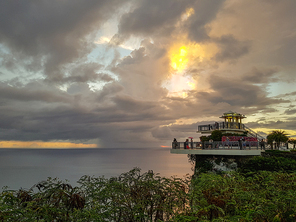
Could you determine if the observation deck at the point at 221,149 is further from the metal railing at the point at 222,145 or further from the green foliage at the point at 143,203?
the green foliage at the point at 143,203

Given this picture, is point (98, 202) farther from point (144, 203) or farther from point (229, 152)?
point (229, 152)

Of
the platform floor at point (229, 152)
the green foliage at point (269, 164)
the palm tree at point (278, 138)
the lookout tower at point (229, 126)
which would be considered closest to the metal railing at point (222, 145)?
the platform floor at point (229, 152)

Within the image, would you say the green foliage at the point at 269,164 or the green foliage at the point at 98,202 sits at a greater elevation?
the green foliage at the point at 98,202

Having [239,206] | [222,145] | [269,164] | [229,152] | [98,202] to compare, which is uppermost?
[222,145]

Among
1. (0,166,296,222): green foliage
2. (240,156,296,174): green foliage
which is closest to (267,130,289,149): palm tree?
(240,156,296,174): green foliage

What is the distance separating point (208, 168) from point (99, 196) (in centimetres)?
1880

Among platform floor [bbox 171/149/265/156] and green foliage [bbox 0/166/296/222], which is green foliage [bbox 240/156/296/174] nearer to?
platform floor [bbox 171/149/265/156]

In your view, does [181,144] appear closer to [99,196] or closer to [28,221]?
[99,196]

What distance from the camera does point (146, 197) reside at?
734 centimetres

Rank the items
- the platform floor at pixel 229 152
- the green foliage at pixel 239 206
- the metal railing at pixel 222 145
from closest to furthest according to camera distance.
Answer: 1. the green foliage at pixel 239 206
2. the platform floor at pixel 229 152
3. the metal railing at pixel 222 145

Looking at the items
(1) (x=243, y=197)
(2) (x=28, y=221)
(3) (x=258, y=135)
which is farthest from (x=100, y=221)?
(3) (x=258, y=135)

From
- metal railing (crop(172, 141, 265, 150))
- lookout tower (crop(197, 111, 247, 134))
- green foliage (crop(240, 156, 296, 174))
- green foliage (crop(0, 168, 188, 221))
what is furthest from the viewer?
lookout tower (crop(197, 111, 247, 134))

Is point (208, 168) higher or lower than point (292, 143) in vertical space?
lower

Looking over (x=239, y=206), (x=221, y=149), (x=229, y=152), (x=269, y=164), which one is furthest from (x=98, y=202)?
(x=221, y=149)
